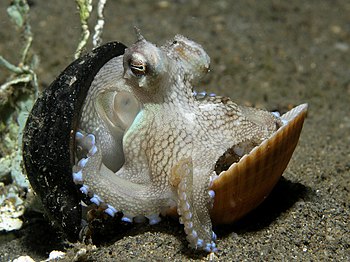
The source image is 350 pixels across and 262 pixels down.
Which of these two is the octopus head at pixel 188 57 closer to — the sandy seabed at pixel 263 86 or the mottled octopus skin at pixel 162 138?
the mottled octopus skin at pixel 162 138

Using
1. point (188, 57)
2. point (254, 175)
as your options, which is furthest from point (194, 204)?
point (188, 57)

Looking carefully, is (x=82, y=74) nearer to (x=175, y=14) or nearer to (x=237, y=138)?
(x=237, y=138)

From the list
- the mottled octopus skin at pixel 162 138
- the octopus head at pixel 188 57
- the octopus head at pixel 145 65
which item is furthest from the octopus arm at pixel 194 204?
the octopus head at pixel 188 57

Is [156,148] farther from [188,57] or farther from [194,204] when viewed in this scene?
[188,57]

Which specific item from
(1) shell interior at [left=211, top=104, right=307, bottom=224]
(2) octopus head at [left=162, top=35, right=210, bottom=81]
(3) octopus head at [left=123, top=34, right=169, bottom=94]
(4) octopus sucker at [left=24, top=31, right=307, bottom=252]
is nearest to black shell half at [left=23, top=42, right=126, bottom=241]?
(4) octopus sucker at [left=24, top=31, right=307, bottom=252]

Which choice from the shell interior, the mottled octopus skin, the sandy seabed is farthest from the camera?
the sandy seabed

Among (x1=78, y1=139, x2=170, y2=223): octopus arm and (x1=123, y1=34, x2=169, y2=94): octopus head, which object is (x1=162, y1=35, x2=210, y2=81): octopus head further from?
(x1=78, y1=139, x2=170, y2=223): octopus arm
